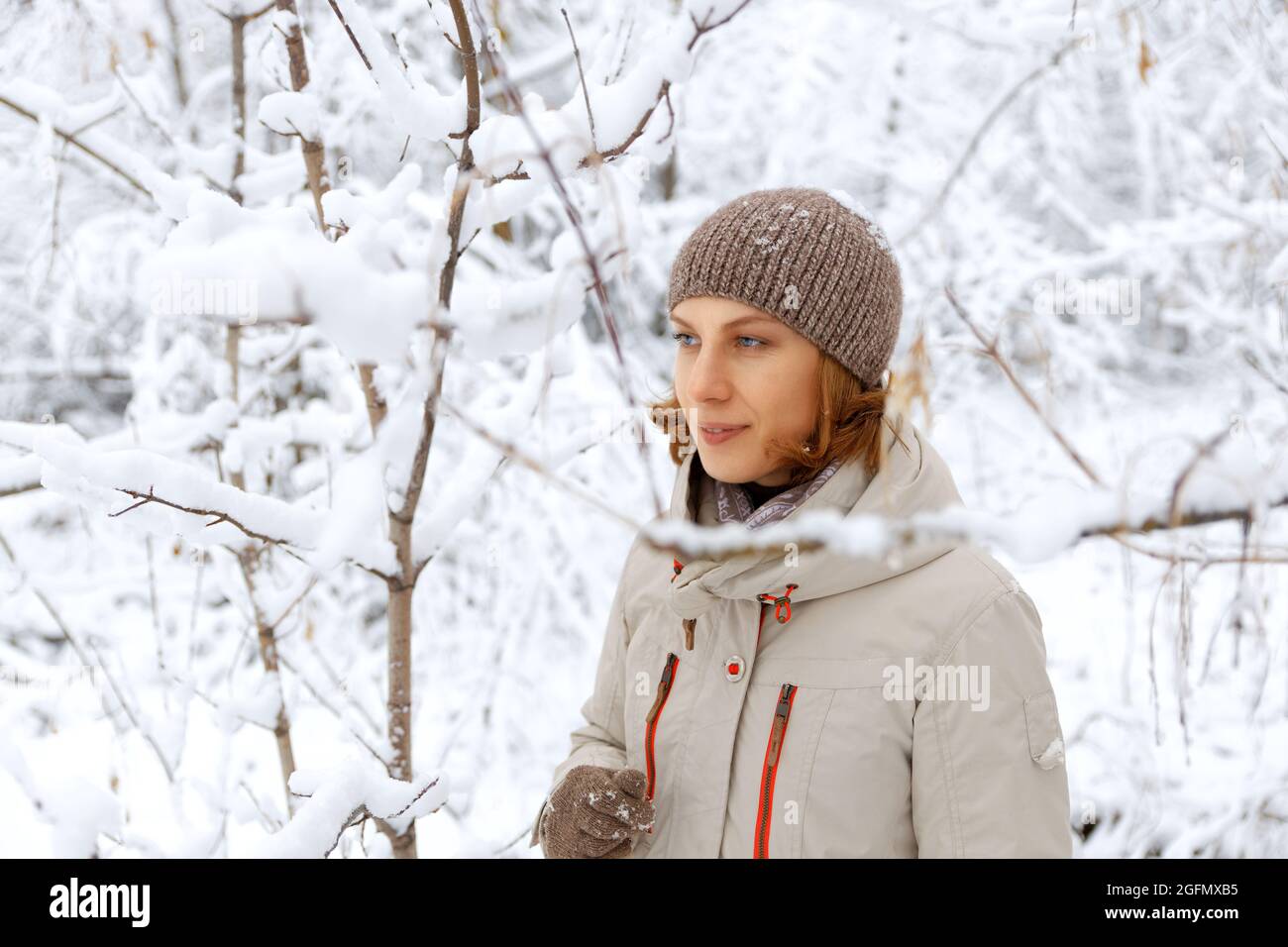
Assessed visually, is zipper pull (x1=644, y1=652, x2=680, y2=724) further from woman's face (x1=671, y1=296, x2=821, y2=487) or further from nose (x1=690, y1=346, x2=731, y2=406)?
nose (x1=690, y1=346, x2=731, y2=406)

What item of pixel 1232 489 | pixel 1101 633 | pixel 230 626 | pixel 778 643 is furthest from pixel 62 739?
pixel 1101 633

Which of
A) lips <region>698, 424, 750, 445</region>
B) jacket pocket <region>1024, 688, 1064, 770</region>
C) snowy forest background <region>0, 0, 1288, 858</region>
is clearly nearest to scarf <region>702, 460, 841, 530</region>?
lips <region>698, 424, 750, 445</region>

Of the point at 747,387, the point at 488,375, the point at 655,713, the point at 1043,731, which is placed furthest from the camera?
the point at 488,375

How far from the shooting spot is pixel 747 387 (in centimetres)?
137

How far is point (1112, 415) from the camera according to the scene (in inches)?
231

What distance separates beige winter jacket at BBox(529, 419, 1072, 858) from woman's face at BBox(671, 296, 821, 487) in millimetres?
122

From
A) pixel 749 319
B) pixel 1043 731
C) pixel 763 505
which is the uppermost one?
pixel 749 319

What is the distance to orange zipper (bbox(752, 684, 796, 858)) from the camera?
133 centimetres

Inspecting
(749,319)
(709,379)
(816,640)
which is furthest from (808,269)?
(816,640)

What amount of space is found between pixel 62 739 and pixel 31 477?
10.3 ft

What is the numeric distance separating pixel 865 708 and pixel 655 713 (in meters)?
0.40

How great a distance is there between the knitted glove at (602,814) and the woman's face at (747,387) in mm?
564

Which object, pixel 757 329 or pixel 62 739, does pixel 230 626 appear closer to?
pixel 62 739

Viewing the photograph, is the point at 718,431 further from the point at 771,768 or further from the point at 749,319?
the point at 771,768
